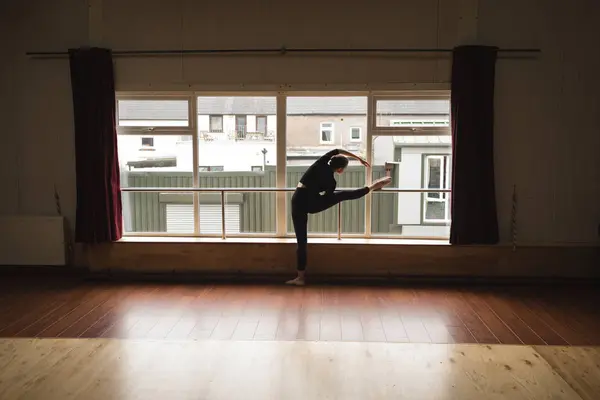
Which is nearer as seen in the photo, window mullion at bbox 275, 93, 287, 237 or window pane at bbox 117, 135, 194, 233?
window mullion at bbox 275, 93, 287, 237

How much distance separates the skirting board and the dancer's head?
33.1 inches

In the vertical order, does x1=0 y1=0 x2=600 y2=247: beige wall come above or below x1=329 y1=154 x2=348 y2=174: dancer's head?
above

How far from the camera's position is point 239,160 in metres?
5.70

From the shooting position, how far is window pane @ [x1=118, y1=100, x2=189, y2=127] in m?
5.65

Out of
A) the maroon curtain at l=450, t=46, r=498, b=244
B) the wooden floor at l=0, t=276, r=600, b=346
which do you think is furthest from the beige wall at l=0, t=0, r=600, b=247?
the wooden floor at l=0, t=276, r=600, b=346

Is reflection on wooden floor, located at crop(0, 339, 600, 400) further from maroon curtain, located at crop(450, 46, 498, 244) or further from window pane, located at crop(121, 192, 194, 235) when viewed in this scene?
window pane, located at crop(121, 192, 194, 235)

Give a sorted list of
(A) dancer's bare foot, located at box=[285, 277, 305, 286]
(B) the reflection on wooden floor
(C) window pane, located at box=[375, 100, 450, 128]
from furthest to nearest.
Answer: (C) window pane, located at box=[375, 100, 450, 128]
(A) dancer's bare foot, located at box=[285, 277, 305, 286]
(B) the reflection on wooden floor

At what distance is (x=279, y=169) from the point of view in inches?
222

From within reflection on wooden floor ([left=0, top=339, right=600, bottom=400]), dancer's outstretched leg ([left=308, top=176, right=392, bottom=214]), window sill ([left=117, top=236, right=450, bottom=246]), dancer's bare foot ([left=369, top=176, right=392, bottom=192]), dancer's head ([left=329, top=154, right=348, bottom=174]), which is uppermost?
dancer's head ([left=329, top=154, right=348, bottom=174])

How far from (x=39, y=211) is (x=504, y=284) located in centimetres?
502

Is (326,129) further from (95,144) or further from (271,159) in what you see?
(95,144)

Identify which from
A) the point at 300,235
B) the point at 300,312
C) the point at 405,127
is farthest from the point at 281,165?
the point at 300,312

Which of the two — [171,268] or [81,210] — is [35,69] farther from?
[171,268]

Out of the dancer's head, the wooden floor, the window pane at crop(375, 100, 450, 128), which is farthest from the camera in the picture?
the window pane at crop(375, 100, 450, 128)
